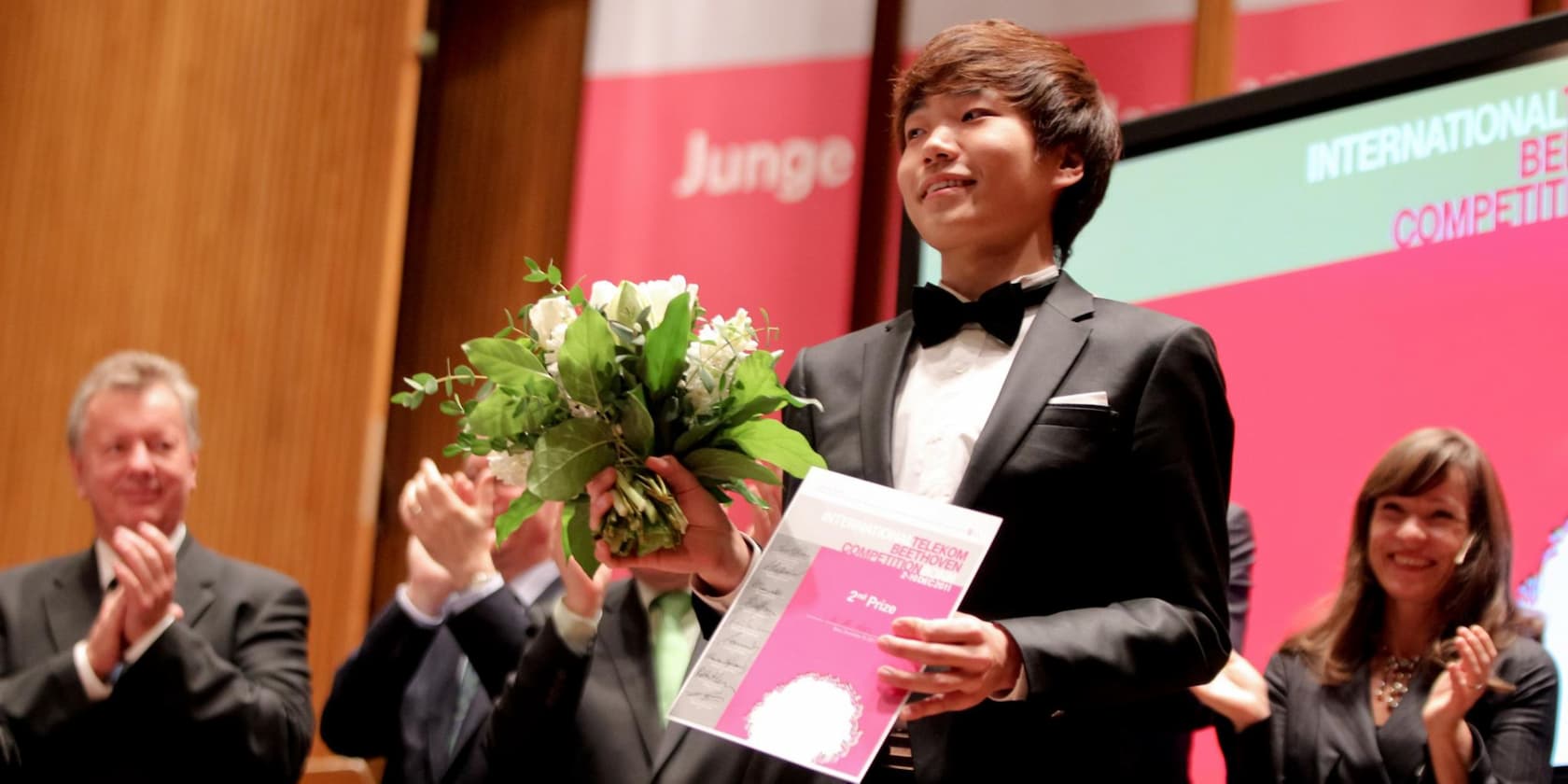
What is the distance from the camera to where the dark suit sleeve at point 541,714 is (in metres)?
2.67

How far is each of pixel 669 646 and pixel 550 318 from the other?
1.26 m

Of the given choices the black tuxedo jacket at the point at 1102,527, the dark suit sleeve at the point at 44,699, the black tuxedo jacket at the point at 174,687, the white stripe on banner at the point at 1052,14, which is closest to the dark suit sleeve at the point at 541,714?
the black tuxedo jacket at the point at 174,687

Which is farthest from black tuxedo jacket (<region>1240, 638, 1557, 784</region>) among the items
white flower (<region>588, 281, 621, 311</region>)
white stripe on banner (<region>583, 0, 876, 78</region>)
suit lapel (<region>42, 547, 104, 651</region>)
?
white stripe on banner (<region>583, 0, 876, 78</region>)

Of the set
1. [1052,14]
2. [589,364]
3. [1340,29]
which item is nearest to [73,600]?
[589,364]

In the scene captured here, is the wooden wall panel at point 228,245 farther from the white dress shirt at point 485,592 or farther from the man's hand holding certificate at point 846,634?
the man's hand holding certificate at point 846,634

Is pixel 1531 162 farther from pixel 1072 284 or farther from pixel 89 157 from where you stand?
pixel 89 157

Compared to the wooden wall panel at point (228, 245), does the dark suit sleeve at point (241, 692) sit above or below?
below

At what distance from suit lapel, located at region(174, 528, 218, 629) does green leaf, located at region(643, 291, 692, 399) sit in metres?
1.93

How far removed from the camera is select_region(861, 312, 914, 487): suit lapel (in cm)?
173

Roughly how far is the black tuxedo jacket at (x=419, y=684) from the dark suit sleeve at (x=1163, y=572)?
1.61 metres

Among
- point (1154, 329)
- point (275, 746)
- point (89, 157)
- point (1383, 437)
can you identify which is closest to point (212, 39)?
point (89, 157)

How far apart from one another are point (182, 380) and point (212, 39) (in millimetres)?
1650

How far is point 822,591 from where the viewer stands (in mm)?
1562

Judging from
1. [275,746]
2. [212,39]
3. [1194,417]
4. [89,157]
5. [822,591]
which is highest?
[212,39]
